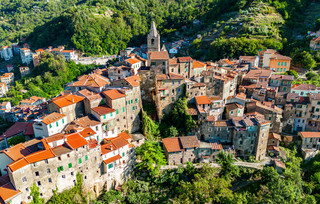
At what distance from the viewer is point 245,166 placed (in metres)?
39.0

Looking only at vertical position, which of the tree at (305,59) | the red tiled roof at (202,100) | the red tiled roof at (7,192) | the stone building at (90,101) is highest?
the tree at (305,59)

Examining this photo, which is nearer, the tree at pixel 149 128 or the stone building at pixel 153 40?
the tree at pixel 149 128

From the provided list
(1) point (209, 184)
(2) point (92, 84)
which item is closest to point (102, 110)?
(2) point (92, 84)

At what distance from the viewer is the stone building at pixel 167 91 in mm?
42250

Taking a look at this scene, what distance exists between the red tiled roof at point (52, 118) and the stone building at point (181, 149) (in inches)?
632

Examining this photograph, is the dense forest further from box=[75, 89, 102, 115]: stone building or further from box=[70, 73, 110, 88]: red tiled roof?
box=[70, 73, 110, 88]: red tiled roof

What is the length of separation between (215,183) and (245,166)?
→ 8.10m

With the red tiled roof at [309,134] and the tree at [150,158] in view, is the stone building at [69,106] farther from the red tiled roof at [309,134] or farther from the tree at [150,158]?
the red tiled roof at [309,134]

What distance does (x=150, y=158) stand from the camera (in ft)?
118

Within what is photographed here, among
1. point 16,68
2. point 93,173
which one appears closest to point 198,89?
point 93,173

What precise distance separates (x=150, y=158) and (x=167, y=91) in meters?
12.5

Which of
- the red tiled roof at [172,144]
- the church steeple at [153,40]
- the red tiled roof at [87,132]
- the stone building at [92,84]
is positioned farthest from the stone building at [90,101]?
the church steeple at [153,40]

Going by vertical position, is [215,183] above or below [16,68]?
below

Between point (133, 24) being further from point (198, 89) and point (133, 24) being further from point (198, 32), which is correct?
point (198, 89)
